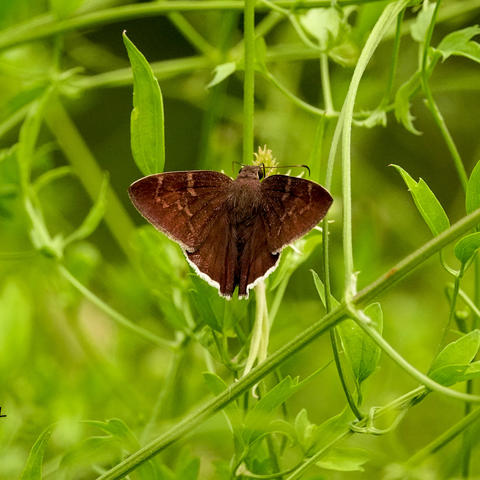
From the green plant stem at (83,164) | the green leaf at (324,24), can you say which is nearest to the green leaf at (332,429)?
the green leaf at (324,24)

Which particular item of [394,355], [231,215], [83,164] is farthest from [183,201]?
[83,164]

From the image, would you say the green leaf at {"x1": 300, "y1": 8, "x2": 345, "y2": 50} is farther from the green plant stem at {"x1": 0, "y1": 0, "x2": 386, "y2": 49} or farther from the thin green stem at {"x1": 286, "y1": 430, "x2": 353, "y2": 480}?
the thin green stem at {"x1": 286, "y1": 430, "x2": 353, "y2": 480}

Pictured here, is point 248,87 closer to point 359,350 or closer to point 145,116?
point 145,116

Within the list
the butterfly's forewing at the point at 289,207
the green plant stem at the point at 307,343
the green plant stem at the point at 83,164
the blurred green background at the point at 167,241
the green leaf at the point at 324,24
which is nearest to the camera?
the green plant stem at the point at 307,343

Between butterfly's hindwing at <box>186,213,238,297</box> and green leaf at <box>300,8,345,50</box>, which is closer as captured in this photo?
butterfly's hindwing at <box>186,213,238,297</box>

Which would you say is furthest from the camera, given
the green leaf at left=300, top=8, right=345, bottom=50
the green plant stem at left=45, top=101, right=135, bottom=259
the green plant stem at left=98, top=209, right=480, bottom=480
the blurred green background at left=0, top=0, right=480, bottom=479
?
the green plant stem at left=45, top=101, right=135, bottom=259

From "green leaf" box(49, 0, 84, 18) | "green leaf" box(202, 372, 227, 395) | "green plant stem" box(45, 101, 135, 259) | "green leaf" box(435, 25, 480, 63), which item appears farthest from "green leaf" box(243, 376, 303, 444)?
"green plant stem" box(45, 101, 135, 259)

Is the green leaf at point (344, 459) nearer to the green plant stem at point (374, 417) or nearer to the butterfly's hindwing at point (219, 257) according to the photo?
the green plant stem at point (374, 417)

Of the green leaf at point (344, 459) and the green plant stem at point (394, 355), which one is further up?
the green plant stem at point (394, 355)
